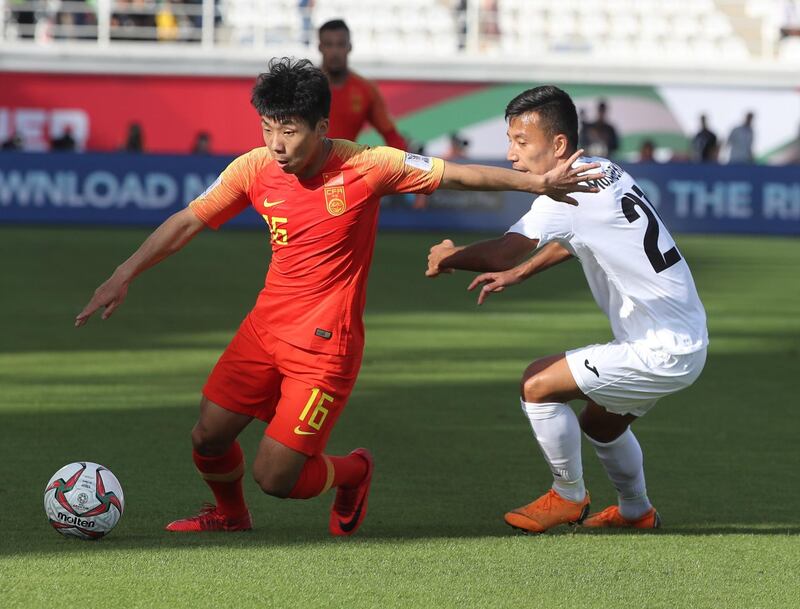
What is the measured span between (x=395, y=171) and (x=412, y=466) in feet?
7.46

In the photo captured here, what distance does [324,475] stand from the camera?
6160 mm

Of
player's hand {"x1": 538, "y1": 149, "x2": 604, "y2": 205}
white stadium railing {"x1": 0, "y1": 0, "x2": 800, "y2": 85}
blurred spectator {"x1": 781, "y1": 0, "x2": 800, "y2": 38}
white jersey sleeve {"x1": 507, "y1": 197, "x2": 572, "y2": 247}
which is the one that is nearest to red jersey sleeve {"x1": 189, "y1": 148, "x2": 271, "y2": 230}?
white jersey sleeve {"x1": 507, "y1": 197, "x2": 572, "y2": 247}

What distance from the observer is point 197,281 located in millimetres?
17047

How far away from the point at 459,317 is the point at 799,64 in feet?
62.6

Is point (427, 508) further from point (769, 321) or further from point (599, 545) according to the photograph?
point (769, 321)

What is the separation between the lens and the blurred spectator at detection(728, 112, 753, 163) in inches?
1128

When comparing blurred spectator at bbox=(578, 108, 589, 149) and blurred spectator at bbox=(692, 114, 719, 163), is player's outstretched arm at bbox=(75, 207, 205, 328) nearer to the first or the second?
blurred spectator at bbox=(578, 108, 589, 149)

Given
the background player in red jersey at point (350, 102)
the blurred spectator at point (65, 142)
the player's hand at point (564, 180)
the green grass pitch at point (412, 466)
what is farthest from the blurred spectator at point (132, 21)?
the player's hand at point (564, 180)

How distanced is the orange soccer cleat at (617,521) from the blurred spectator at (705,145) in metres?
22.0

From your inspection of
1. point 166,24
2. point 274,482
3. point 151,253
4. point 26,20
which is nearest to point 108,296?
point 151,253

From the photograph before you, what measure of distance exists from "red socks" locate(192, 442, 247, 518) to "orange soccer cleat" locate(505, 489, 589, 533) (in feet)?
3.81

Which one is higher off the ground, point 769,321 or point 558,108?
point 558,108

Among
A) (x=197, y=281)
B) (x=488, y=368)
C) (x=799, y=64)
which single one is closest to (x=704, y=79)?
(x=799, y=64)

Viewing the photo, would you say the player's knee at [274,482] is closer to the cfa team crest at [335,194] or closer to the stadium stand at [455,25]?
the cfa team crest at [335,194]
